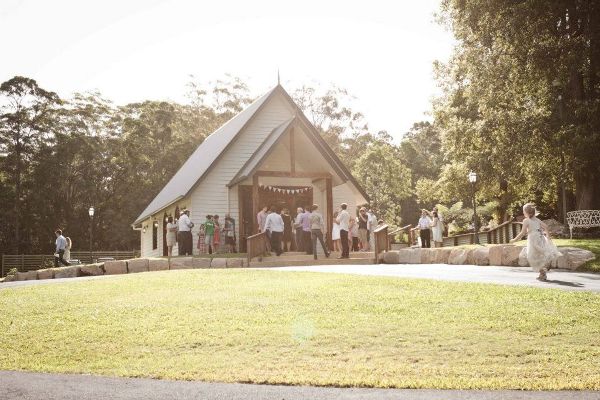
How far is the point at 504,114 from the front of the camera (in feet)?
75.5

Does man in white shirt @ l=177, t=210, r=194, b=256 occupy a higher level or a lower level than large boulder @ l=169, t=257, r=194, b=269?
higher

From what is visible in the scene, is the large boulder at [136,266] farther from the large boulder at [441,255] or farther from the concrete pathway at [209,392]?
the concrete pathway at [209,392]

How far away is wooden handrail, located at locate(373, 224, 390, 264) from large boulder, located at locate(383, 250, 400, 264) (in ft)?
0.98

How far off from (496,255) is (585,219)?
238 inches

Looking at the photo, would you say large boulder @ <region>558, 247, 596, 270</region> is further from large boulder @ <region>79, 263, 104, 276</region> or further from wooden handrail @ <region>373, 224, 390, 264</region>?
large boulder @ <region>79, 263, 104, 276</region>

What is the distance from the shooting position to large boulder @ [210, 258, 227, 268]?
19584 millimetres

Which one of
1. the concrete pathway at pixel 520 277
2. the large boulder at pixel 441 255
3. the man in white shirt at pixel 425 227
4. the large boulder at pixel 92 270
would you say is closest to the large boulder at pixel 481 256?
the large boulder at pixel 441 255

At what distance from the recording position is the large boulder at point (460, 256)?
60.2 ft

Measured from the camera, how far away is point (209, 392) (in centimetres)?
569

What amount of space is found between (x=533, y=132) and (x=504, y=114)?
1.35 metres

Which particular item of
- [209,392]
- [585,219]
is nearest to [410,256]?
[585,219]

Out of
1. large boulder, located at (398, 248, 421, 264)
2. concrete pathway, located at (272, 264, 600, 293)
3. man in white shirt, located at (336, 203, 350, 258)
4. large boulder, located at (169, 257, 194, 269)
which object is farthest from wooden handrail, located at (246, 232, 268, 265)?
concrete pathway, located at (272, 264, 600, 293)

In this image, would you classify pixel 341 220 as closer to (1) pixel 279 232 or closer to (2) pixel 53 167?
(1) pixel 279 232

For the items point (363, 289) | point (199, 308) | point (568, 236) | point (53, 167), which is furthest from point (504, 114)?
point (53, 167)
